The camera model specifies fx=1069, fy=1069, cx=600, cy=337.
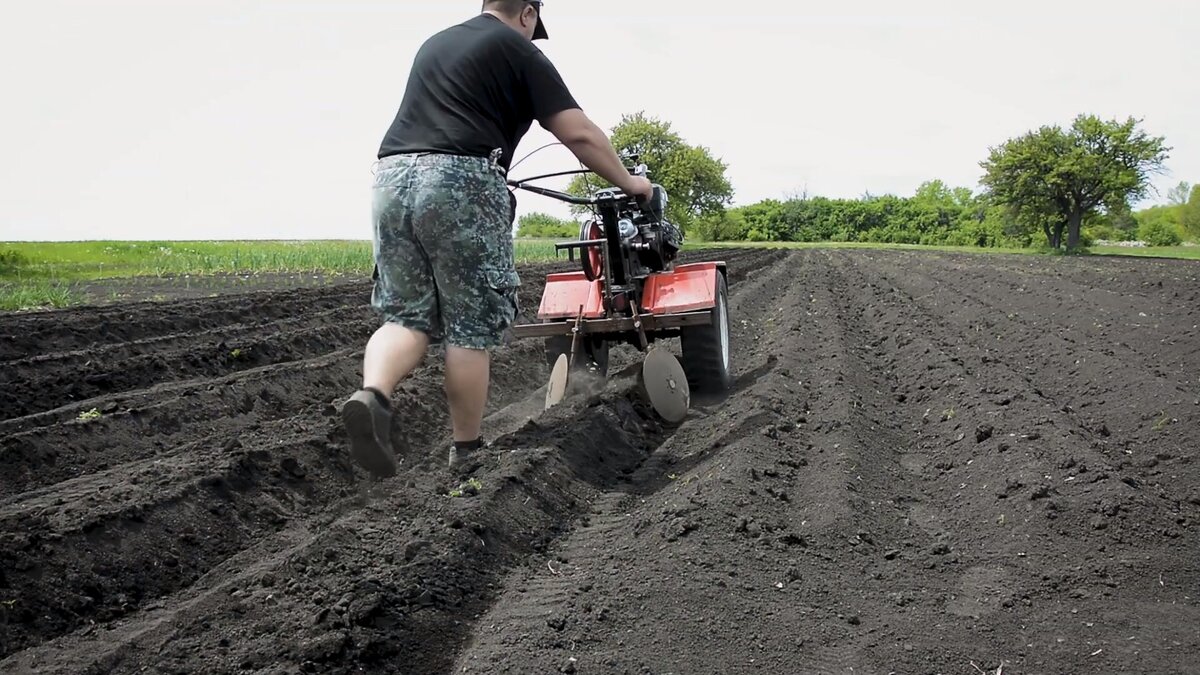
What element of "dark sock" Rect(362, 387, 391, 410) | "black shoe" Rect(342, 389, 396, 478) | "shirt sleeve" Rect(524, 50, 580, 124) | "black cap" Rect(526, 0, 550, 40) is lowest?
"black shoe" Rect(342, 389, 396, 478)

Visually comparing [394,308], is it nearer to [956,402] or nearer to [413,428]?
[413,428]

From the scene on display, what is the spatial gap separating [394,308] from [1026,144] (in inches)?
1950

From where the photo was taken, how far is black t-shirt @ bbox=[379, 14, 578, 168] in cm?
408

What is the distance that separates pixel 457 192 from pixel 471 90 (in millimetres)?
Answer: 420

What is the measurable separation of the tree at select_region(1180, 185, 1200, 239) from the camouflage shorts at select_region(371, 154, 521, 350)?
266 feet

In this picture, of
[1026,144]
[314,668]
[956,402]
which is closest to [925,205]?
[1026,144]

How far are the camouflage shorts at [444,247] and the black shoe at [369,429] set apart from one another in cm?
52

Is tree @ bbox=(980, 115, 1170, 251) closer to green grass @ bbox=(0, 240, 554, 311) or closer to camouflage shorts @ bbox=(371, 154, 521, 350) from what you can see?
green grass @ bbox=(0, 240, 554, 311)

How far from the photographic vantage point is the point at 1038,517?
3977 millimetres

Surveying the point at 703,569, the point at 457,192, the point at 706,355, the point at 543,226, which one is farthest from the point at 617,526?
the point at 543,226

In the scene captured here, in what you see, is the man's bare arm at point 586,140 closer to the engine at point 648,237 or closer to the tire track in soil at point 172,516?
the tire track in soil at point 172,516

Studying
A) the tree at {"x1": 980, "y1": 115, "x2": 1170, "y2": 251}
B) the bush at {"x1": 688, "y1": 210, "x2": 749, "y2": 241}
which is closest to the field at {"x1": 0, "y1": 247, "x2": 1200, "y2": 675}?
the tree at {"x1": 980, "y1": 115, "x2": 1170, "y2": 251}

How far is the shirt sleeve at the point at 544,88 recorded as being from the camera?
4148 mm

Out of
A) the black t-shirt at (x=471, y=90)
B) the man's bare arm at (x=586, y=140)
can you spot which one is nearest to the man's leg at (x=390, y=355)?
the black t-shirt at (x=471, y=90)
